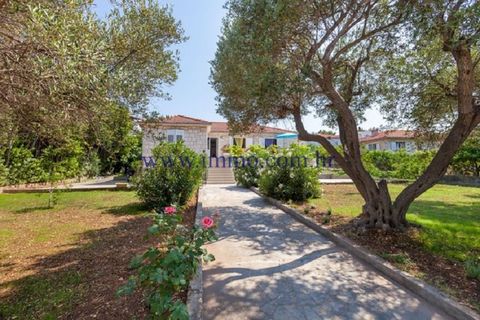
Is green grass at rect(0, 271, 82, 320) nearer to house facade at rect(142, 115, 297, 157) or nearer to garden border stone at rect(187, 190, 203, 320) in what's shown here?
garden border stone at rect(187, 190, 203, 320)

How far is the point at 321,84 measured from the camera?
6.54 meters

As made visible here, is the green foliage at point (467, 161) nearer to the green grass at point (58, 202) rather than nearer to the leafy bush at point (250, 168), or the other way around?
the leafy bush at point (250, 168)

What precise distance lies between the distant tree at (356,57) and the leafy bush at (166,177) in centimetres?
312

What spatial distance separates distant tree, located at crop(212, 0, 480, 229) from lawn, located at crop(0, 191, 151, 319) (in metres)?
4.39

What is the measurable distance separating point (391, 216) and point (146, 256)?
5.53 metres

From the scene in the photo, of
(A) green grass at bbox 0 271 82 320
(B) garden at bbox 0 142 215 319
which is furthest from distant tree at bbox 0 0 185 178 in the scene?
(A) green grass at bbox 0 271 82 320

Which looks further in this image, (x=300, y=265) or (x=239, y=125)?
(x=239, y=125)

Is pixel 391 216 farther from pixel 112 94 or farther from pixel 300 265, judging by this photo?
pixel 112 94

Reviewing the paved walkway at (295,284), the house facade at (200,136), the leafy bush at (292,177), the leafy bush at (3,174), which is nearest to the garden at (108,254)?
the paved walkway at (295,284)

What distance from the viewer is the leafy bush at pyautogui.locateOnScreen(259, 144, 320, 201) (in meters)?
11.2

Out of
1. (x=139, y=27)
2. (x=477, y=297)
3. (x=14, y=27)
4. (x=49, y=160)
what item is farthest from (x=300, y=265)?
(x=49, y=160)

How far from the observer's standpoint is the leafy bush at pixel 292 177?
1123 centimetres

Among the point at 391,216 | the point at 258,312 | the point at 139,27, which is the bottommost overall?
the point at 258,312

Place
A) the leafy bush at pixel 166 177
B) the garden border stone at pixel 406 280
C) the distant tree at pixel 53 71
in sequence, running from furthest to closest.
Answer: the leafy bush at pixel 166 177, the garden border stone at pixel 406 280, the distant tree at pixel 53 71
